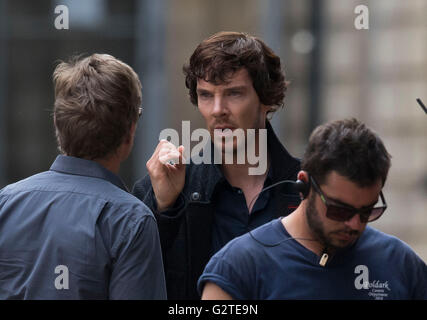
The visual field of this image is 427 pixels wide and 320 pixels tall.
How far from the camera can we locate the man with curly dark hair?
2.96 m

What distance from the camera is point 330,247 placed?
2549 millimetres

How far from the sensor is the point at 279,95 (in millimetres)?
3240

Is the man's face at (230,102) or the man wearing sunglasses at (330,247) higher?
the man's face at (230,102)

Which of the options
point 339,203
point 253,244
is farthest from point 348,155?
point 253,244

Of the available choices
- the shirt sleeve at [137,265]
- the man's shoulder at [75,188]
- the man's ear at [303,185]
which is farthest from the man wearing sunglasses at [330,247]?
the man's shoulder at [75,188]

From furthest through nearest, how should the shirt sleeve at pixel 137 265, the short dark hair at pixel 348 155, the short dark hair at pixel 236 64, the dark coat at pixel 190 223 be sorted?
the short dark hair at pixel 236 64 → the dark coat at pixel 190 223 → the short dark hair at pixel 348 155 → the shirt sleeve at pixel 137 265

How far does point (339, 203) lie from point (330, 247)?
0.14 m

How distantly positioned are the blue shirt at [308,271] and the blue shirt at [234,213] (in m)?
0.45

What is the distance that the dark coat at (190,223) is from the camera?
116 inches

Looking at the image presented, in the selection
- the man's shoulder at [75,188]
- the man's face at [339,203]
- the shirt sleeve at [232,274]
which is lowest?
the shirt sleeve at [232,274]

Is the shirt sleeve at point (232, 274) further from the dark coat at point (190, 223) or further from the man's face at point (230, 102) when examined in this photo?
the man's face at point (230, 102)

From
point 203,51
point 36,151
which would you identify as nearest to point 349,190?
point 203,51
